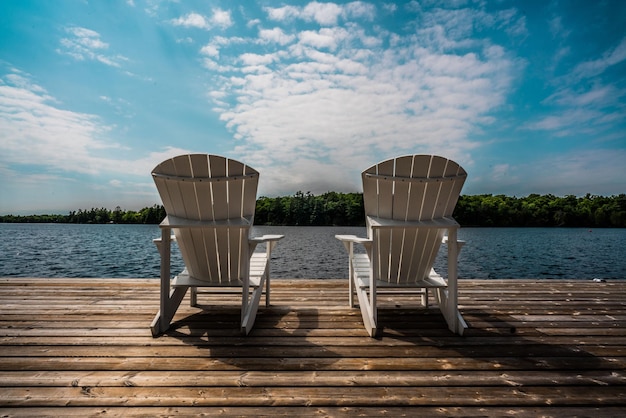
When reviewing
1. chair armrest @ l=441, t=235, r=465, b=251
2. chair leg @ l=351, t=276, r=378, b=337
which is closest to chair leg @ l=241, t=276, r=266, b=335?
chair leg @ l=351, t=276, r=378, b=337

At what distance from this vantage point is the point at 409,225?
9.05ft

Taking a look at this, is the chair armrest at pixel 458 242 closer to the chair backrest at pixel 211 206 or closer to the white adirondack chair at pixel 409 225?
the white adirondack chair at pixel 409 225

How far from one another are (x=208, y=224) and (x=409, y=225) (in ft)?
5.44

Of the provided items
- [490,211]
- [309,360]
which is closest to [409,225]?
[309,360]

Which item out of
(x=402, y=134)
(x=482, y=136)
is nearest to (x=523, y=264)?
(x=482, y=136)

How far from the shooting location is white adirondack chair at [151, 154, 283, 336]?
8.77 ft

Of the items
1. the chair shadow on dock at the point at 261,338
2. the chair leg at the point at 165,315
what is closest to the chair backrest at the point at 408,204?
the chair shadow on dock at the point at 261,338

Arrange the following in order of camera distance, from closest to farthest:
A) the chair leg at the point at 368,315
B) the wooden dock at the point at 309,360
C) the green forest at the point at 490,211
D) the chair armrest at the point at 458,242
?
the wooden dock at the point at 309,360 < the chair leg at the point at 368,315 < the chair armrest at the point at 458,242 < the green forest at the point at 490,211

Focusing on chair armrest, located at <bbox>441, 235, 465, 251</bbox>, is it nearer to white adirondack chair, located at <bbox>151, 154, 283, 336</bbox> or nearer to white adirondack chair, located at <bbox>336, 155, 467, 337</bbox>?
white adirondack chair, located at <bbox>336, 155, 467, 337</bbox>

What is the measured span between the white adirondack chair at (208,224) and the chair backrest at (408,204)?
1.03m

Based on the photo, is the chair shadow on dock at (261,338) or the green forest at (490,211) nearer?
the chair shadow on dock at (261,338)

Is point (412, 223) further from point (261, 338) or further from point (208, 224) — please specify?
point (208, 224)

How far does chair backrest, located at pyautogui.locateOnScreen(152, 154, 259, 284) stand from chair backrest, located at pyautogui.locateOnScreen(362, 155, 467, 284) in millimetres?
1054

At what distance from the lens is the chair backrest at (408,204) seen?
272 cm
